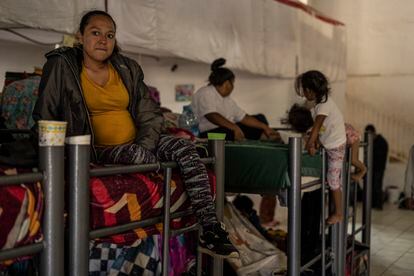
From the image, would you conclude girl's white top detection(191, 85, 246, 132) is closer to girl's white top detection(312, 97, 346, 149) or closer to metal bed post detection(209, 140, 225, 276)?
girl's white top detection(312, 97, 346, 149)

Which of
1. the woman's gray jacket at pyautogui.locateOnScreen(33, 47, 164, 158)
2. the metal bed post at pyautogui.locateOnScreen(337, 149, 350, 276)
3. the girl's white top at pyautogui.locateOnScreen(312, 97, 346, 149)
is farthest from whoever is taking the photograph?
the metal bed post at pyautogui.locateOnScreen(337, 149, 350, 276)

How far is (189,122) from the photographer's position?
4.03m

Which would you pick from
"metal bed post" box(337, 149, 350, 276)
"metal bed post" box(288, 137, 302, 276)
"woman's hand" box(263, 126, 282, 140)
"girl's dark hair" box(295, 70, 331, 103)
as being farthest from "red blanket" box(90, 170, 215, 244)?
"woman's hand" box(263, 126, 282, 140)

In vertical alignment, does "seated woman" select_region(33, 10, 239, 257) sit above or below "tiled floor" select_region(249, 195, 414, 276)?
above

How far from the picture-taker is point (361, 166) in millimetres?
4605

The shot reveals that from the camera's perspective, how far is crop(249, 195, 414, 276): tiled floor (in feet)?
17.6

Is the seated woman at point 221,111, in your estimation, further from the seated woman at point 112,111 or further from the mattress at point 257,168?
the seated woman at point 112,111

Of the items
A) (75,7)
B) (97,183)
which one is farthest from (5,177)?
(75,7)

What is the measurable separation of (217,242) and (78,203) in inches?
27.1

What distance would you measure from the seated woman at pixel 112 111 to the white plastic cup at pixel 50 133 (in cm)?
46

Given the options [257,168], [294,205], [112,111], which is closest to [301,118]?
[257,168]

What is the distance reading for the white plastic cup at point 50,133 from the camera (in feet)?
5.06

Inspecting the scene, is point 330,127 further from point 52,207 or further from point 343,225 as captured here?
point 52,207

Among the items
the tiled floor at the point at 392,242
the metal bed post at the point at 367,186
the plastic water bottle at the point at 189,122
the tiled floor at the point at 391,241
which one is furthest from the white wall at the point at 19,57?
the tiled floor at the point at 392,242
